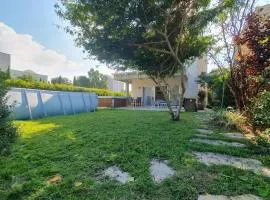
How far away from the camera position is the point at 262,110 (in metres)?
6.37

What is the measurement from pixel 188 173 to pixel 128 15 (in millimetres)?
5985

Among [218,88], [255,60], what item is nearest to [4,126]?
[255,60]

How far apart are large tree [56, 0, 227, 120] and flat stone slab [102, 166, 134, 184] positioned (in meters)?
5.26

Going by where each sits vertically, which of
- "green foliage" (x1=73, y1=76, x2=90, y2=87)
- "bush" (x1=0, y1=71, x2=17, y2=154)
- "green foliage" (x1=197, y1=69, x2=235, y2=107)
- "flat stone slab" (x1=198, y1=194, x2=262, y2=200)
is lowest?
"flat stone slab" (x1=198, y1=194, x2=262, y2=200)

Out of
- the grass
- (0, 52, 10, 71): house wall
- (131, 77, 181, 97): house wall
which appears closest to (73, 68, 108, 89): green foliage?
(0, 52, 10, 71): house wall

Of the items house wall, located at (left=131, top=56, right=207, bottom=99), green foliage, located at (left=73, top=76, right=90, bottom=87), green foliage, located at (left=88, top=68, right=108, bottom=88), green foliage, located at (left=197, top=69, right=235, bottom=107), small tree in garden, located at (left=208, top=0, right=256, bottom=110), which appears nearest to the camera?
small tree in garden, located at (left=208, top=0, right=256, bottom=110)

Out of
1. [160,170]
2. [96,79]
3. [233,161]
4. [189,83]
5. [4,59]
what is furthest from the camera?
[96,79]

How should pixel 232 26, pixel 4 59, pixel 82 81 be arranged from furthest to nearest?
pixel 82 81 < pixel 4 59 < pixel 232 26

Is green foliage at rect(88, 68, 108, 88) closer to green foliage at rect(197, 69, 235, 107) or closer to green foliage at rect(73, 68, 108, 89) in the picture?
green foliage at rect(73, 68, 108, 89)

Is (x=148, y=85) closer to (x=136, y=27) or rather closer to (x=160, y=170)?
(x=136, y=27)

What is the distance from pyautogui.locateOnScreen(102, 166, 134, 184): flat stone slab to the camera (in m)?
3.12

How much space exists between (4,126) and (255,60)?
22.9 ft

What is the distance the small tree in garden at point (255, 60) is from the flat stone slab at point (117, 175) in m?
5.00

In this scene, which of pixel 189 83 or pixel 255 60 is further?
pixel 189 83
